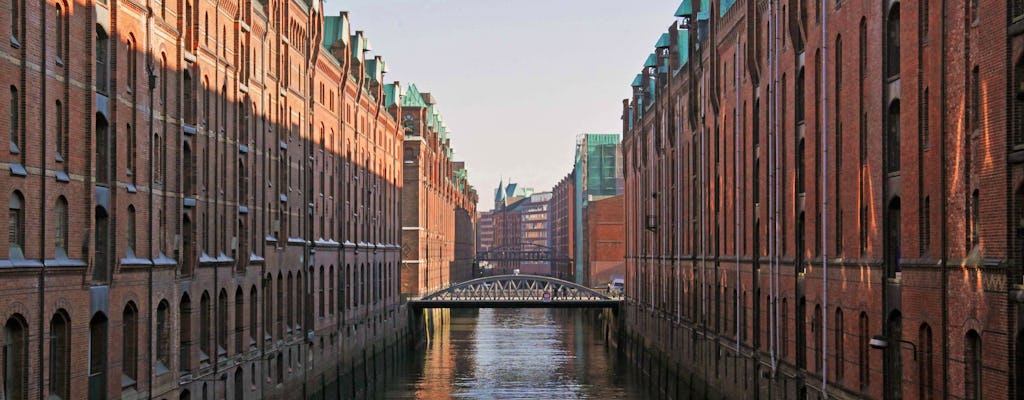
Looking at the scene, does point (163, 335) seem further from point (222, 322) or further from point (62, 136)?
point (62, 136)

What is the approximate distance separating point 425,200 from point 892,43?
248 feet

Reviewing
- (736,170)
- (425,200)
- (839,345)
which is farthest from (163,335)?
(425,200)

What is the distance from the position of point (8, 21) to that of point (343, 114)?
38.1 m

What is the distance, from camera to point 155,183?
1171 inches

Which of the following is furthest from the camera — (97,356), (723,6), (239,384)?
(723,6)

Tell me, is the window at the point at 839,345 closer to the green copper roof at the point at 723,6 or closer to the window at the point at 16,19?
the green copper roof at the point at 723,6

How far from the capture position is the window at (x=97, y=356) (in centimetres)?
2547

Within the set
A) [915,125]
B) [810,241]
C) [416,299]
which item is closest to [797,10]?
[810,241]

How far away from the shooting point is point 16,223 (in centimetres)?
2198

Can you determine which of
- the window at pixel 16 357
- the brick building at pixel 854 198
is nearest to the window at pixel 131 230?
the window at pixel 16 357

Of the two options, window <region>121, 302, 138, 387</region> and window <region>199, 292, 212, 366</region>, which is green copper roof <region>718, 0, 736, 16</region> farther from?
window <region>121, 302, 138, 387</region>

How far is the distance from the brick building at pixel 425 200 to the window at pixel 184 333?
50212 mm

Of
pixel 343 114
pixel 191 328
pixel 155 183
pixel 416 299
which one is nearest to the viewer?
pixel 155 183

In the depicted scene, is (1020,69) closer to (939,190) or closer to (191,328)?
(939,190)
